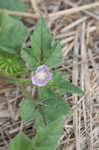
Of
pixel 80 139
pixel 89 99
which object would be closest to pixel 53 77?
pixel 89 99

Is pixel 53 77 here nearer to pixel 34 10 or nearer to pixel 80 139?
pixel 80 139

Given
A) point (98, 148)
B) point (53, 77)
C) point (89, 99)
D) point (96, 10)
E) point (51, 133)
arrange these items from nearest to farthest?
1. point (51, 133)
2. point (98, 148)
3. point (53, 77)
4. point (89, 99)
5. point (96, 10)

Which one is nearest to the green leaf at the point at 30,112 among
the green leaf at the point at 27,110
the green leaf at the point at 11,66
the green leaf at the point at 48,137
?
the green leaf at the point at 27,110

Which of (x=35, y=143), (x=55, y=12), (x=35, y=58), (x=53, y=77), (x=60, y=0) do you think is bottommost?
(x=35, y=143)

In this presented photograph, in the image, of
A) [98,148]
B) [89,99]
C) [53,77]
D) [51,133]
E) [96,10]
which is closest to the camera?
[51,133]

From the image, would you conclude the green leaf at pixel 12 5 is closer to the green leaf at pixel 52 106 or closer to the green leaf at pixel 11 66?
the green leaf at pixel 11 66

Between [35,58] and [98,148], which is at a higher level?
[35,58]

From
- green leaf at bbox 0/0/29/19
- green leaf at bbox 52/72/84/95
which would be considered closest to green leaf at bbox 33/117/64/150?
green leaf at bbox 52/72/84/95

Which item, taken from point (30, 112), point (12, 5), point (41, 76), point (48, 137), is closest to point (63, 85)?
point (41, 76)

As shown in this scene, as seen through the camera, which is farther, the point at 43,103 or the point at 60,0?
the point at 60,0
